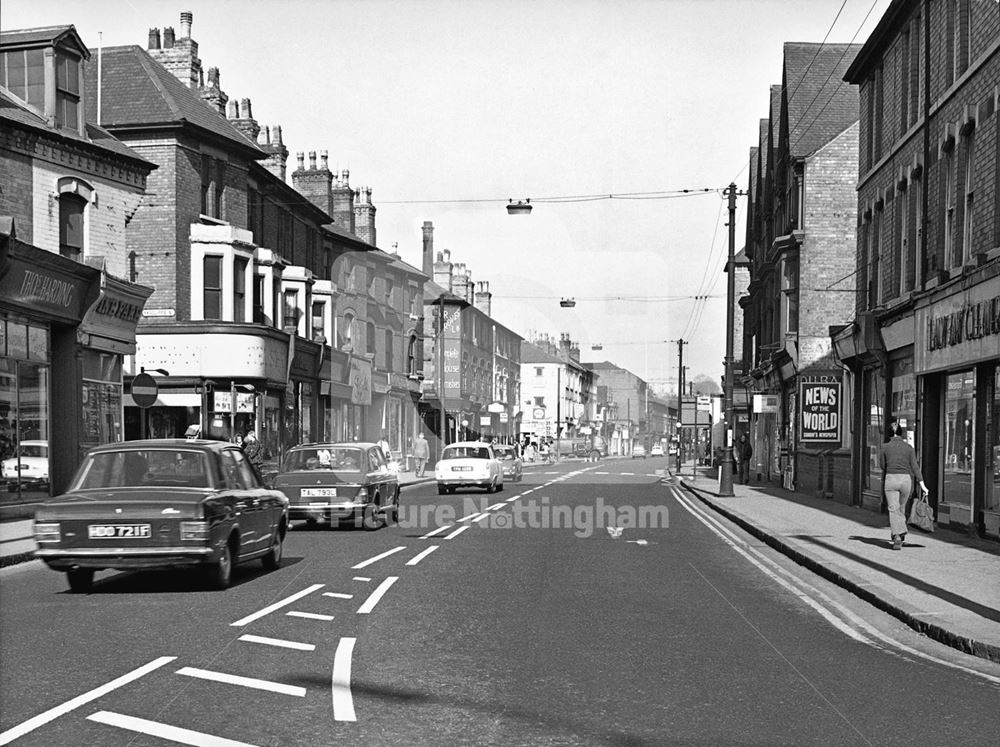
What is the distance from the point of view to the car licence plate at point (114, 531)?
11.7 meters

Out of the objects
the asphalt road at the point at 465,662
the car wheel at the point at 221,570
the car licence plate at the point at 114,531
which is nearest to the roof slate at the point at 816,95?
the asphalt road at the point at 465,662

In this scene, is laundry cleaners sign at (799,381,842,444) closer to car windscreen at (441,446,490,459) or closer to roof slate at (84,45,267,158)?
car windscreen at (441,446,490,459)

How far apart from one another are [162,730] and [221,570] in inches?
240

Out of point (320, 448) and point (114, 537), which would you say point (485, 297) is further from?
point (114, 537)

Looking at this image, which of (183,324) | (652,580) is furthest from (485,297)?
(652,580)

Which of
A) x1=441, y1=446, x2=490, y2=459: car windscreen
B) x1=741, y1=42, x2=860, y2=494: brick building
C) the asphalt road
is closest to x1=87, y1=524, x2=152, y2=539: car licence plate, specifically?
the asphalt road

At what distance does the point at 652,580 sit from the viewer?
13852mm

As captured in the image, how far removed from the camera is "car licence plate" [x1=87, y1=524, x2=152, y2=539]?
11.7 m

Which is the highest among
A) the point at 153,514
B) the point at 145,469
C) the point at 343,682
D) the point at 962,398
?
the point at 962,398

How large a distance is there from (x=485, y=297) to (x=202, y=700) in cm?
8703

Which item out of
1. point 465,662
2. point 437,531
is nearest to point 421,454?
point 437,531

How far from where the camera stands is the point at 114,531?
1171 cm

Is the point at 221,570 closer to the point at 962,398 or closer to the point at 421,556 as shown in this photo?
the point at 421,556

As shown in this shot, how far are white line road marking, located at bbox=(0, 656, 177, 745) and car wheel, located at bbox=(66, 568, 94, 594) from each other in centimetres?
436
